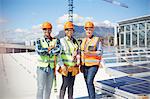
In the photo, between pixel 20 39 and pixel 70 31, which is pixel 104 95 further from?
pixel 20 39

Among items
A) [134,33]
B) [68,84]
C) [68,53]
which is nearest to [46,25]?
[68,53]

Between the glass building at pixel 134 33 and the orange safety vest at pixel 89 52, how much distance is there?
0.98 feet

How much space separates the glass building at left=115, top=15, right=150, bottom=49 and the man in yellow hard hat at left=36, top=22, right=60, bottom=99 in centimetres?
63

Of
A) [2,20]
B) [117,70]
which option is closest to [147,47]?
[117,70]

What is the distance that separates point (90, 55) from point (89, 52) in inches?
1.1

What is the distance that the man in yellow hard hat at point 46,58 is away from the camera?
194 cm

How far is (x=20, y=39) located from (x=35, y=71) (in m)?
0.29

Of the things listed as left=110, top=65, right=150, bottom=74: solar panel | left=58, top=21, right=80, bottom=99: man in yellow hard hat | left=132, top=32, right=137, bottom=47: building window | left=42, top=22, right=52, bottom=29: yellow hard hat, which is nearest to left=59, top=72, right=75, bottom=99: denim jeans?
left=58, top=21, right=80, bottom=99: man in yellow hard hat

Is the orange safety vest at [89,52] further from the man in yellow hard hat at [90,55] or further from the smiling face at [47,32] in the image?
the smiling face at [47,32]

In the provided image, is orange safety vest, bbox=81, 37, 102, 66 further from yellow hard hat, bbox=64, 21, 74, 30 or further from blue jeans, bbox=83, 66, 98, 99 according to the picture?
yellow hard hat, bbox=64, 21, 74, 30

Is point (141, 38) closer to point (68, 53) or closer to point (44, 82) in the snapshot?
A: point (68, 53)

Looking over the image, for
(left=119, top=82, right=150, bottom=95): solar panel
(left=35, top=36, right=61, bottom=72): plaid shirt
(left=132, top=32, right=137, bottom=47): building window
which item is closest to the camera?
(left=35, top=36, right=61, bottom=72): plaid shirt

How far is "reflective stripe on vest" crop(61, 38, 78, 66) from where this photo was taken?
198 cm

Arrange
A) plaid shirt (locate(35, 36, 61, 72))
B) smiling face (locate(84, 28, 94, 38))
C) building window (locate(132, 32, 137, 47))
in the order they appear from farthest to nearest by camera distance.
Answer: building window (locate(132, 32, 137, 47)), smiling face (locate(84, 28, 94, 38)), plaid shirt (locate(35, 36, 61, 72))
